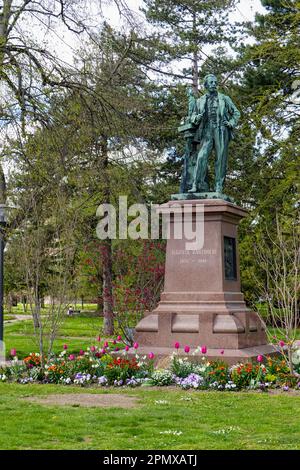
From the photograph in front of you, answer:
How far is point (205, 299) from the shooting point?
522 inches

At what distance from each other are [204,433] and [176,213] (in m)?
7.16

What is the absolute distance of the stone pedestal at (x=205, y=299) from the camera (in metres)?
12.7

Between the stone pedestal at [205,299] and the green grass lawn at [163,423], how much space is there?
99.4 inches

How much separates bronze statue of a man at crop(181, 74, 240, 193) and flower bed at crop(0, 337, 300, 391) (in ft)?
12.7

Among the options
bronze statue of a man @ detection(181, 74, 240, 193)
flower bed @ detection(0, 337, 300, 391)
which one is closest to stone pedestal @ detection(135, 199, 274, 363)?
flower bed @ detection(0, 337, 300, 391)

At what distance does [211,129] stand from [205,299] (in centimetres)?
364

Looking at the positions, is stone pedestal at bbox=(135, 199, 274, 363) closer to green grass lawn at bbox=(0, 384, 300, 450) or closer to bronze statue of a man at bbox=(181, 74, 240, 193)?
bronze statue of a man at bbox=(181, 74, 240, 193)

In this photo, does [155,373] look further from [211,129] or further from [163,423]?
[211,129]

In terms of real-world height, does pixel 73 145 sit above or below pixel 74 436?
above

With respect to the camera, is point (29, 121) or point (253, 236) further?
point (253, 236)
